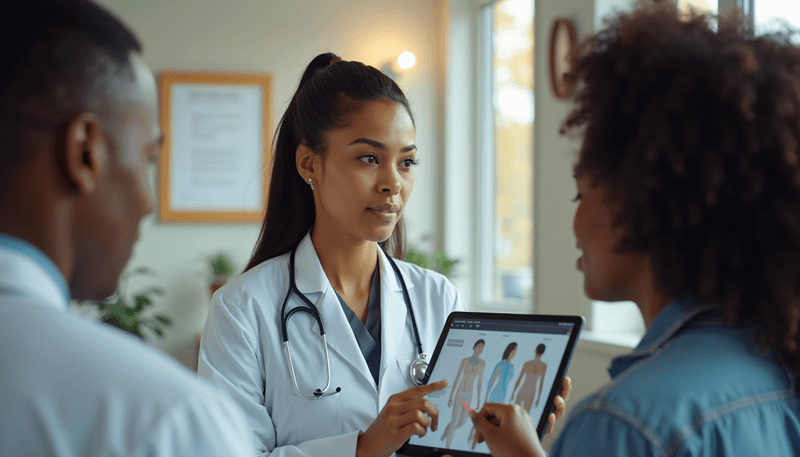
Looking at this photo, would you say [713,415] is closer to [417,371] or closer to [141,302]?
[417,371]

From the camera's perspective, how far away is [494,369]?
1.19 m

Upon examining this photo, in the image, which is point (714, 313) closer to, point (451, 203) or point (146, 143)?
point (146, 143)

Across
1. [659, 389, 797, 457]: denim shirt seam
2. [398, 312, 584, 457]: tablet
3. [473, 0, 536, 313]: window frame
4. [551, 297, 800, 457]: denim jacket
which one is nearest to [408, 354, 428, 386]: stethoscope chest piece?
[398, 312, 584, 457]: tablet

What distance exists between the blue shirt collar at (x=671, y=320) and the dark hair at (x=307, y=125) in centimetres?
92

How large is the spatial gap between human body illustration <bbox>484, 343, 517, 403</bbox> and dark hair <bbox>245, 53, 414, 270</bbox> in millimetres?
681

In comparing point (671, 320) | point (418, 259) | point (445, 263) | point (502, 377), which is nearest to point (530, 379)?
point (502, 377)

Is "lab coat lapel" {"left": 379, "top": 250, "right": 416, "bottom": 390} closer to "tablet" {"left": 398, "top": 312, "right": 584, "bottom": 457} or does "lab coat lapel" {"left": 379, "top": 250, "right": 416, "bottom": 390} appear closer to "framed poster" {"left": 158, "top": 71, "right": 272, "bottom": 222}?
"tablet" {"left": 398, "top": 312, "right": 584, "bottom": 457}

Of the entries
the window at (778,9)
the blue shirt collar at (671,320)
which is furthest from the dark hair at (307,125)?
the window at (778,9)

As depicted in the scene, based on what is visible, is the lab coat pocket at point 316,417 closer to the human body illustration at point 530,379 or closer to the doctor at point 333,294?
the doctor at point 333,294

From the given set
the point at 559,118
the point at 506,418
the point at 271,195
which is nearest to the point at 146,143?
the point at 506,418

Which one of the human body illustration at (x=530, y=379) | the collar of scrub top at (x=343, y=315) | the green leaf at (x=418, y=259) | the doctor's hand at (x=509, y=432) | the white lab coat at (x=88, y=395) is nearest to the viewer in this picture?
the white lab coat at (x=88, y=395)

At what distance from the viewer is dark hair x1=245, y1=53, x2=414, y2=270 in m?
1.57

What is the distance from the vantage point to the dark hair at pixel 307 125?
5.15ft

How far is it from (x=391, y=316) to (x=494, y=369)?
1.34 ft
